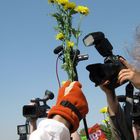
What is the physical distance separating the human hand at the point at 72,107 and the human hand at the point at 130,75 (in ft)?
0.87

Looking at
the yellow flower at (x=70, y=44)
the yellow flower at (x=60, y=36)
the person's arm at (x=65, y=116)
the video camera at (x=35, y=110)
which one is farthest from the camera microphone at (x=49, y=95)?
the person's arm at (x=65, y=116)

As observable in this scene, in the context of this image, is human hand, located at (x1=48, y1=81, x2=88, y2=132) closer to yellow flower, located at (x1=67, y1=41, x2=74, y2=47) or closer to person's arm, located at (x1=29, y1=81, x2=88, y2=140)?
person's arm, located at (x1=29, y1=81, x2=88, y2=140)

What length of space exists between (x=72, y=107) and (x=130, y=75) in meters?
0.41

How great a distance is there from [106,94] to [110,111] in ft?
0.73

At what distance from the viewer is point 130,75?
6.16 feet

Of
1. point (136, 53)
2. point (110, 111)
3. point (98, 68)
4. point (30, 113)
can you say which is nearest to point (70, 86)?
point (136, 53)

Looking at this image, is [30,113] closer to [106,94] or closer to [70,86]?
[106,94]

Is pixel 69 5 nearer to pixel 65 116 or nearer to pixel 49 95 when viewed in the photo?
pixel 49 95

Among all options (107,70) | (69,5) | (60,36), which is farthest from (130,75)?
(69,5)

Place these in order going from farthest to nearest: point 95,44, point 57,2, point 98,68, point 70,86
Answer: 1. point 57,2
2. point 95,44
3. point 98,68
4. point 70,86

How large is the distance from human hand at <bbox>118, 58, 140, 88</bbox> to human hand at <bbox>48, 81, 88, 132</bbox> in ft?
0.87

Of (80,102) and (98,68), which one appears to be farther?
(98,68)

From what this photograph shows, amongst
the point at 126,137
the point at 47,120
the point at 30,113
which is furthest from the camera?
the point at 30,113

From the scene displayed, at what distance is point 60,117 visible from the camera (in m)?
Result: 1.54
